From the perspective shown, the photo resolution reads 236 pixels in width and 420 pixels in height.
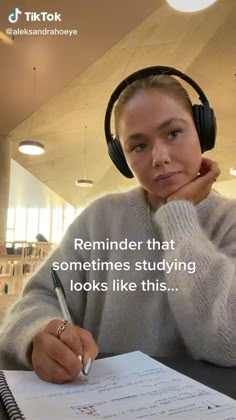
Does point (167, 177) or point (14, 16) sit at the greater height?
point (14, 16)

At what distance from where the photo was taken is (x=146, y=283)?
611mm

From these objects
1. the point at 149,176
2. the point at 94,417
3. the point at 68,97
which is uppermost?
the point at 68,97

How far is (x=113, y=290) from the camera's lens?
616 millimetres

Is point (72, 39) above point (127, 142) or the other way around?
above

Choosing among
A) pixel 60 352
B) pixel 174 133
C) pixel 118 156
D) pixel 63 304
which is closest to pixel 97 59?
pixel 118 156

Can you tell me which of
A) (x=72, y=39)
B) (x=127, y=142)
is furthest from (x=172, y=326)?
(x=72, y=39)

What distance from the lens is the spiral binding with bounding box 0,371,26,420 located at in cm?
27

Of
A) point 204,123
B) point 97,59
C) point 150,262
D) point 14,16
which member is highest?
point 97,59

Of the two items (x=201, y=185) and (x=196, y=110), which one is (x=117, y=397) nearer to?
(x=201, y=185)

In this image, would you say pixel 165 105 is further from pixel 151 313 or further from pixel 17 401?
pixel 17 401

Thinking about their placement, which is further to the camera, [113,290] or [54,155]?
[54,155]

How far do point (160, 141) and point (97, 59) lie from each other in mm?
2012

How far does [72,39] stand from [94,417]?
6.75 feet

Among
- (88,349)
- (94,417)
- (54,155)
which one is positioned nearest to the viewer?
(94,417)
